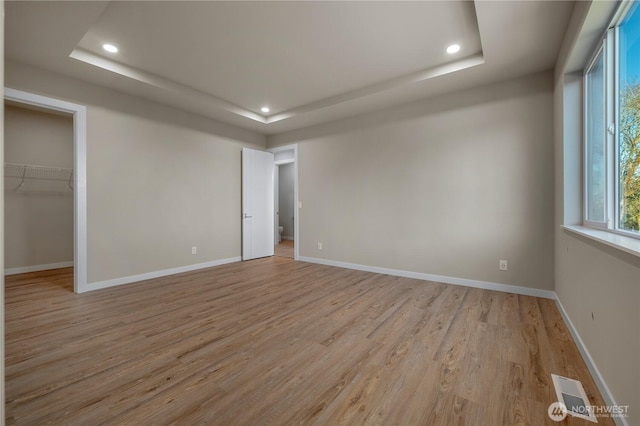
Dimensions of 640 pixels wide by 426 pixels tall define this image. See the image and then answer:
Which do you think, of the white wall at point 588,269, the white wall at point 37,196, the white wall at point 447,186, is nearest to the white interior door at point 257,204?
the white wall at point 447,186

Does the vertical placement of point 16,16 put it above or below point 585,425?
above

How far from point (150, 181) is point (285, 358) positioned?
3.39m

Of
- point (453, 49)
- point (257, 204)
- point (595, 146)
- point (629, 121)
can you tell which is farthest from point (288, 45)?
point (257, 204)

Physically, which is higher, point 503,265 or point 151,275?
point 503,265

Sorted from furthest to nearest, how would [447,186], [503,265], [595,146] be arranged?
[447,186], [503,265], [595,146]

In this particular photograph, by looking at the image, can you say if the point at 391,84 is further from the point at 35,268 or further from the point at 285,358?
the point at 35,268

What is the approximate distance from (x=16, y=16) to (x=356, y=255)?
14.7ft

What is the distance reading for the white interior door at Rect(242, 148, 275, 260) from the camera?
5148 mm

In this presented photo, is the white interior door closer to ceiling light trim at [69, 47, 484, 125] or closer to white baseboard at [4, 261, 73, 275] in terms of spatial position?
ceiling light trim at [69, 47, 484, 125]

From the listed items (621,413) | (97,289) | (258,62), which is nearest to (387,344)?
(621,413)

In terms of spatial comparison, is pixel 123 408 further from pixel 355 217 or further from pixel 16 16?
pixel 355 217

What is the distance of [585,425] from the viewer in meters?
1.30

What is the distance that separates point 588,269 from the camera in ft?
5.93

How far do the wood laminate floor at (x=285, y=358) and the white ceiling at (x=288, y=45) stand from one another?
101 inches
